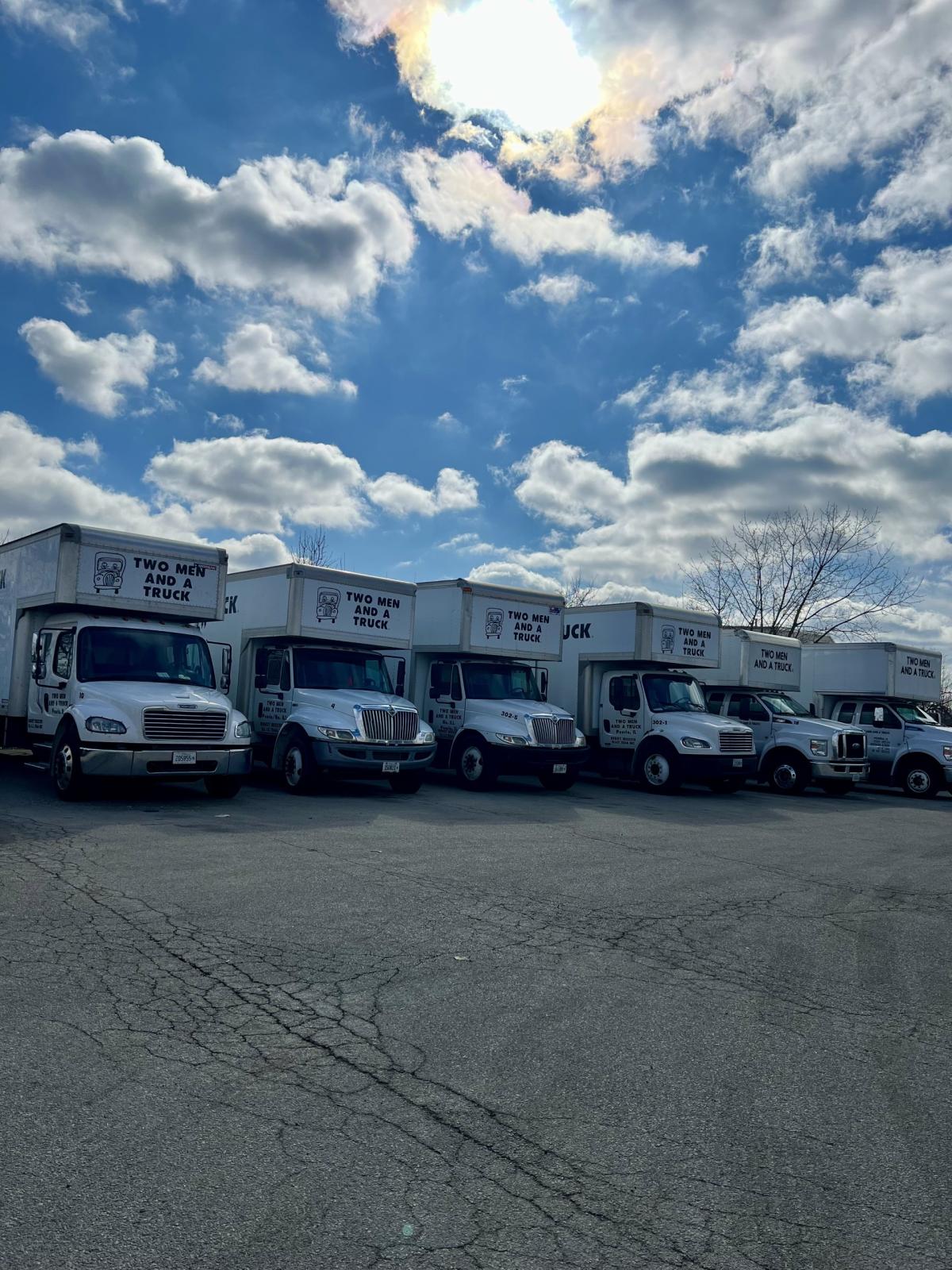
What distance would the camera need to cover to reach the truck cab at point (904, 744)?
73.5ft

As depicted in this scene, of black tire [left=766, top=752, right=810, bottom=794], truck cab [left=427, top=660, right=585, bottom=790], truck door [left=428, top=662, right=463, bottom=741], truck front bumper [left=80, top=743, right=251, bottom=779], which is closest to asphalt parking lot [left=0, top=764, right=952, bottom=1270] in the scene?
truck front bumper [left=80, top=743, right=251, bottom=779]

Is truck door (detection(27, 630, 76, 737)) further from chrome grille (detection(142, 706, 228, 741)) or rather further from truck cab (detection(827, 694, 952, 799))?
truck cab (detection(827, 694, 952, 799))

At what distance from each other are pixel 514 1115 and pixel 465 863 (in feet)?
17.9

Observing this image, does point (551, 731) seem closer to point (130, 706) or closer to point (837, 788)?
point (130, 706)

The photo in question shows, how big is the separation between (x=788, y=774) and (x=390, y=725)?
1038 cm

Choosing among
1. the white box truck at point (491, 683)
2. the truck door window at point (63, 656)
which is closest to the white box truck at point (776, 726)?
the white box truck at point (491, 683)

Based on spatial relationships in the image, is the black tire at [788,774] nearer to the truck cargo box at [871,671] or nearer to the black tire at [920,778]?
the black tire at [920,778]

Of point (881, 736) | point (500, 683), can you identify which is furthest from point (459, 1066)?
point (881, 736)

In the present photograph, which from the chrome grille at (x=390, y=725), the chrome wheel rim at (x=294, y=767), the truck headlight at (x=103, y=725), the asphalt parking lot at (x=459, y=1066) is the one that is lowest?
the asphalt parking lot at (x=459, y=1066)

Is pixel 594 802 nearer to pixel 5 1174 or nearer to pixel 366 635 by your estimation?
pixel 366 635

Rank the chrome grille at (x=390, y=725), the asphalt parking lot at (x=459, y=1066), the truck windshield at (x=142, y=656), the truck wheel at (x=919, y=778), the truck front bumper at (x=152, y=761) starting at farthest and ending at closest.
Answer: the truck wheel at (x=919, y=778) → the chrome grille at (x=390, y=725) → the truck windshield at (x=142, y=656) → the truck front bumper at (x=152, y=761) → the asphalt parking lot at (x=459, y=1066)

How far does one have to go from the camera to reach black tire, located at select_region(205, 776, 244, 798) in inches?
532

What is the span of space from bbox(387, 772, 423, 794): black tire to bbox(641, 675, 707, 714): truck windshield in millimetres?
5430

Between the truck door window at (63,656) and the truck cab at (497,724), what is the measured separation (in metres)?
6.87
